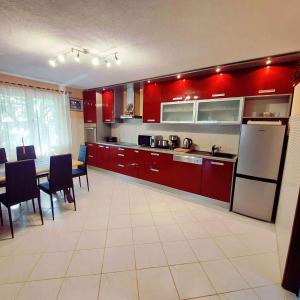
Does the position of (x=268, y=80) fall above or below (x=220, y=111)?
above

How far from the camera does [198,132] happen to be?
3.53 meters

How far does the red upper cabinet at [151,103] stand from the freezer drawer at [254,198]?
82.2 inches

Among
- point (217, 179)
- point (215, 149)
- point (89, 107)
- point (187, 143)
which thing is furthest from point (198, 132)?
point (89, 107)

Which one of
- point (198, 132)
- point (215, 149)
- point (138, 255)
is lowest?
point (138, 255)

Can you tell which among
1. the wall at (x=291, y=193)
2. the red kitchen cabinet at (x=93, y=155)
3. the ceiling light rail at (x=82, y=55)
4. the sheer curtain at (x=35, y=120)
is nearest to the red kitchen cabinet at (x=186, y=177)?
the wall at (x=291, y=193)

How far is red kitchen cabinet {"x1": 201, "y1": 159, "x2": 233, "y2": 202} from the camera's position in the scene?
2775 millimetres

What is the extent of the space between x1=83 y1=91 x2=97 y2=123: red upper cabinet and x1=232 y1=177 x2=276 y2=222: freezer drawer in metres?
3.95

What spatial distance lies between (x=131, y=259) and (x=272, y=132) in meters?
2.41

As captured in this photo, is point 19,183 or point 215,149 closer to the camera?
point 19,183

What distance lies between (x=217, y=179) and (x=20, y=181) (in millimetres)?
2875

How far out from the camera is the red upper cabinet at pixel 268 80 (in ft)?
7.73

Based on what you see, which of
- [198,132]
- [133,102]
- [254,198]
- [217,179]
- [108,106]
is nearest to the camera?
[254,198]

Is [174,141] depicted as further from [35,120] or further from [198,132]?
[35,120]

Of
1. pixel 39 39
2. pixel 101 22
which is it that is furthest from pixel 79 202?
pixel 101 22
